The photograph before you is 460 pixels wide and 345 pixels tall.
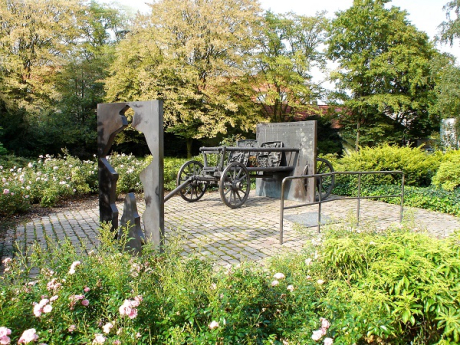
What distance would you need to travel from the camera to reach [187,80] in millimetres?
17531

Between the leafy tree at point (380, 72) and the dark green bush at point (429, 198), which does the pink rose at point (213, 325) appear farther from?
the leafy tree at point (380, 72)

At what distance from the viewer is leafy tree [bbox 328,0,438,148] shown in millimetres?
21062

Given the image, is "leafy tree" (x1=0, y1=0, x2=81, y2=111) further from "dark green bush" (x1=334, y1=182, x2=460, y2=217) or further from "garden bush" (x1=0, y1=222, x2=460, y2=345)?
"garden bush" (x1=0, y1=222, x2=460, y2=345)

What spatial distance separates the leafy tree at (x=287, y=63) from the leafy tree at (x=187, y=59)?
116 inches

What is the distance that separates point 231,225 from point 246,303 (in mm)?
4141

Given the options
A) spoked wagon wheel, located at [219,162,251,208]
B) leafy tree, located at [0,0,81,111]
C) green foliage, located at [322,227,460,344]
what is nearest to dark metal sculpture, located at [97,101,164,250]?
green foliage, located at [322,227,460,344]

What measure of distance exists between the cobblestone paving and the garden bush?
1.29m

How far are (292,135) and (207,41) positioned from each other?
1037 cm

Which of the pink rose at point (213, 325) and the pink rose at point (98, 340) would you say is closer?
the pink rose at point (98, 340)

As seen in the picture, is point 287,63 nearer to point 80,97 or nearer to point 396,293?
point 80,97

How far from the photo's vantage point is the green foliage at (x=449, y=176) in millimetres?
7840

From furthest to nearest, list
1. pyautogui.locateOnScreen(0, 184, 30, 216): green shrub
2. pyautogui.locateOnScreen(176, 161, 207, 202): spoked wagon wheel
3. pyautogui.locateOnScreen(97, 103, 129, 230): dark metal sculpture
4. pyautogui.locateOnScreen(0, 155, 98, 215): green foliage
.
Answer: pyautogui.locateOnScreen(176, 161, 207, 202): spoked wagon wheel, pyautogui.locateOnScreen(0, 155, 98, 215): green foliage, pyautogui.locateOnScreen(0, 184, 30, 216): green shrub, pyautogui.locateOnScreen(97, 103, 129, 230): dark metal sculpture

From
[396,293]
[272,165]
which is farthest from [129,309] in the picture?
[272,165]

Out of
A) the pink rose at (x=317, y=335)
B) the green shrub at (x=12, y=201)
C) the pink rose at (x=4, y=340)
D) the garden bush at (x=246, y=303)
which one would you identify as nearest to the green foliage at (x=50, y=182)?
the green shrub at (x=12, y=201)
